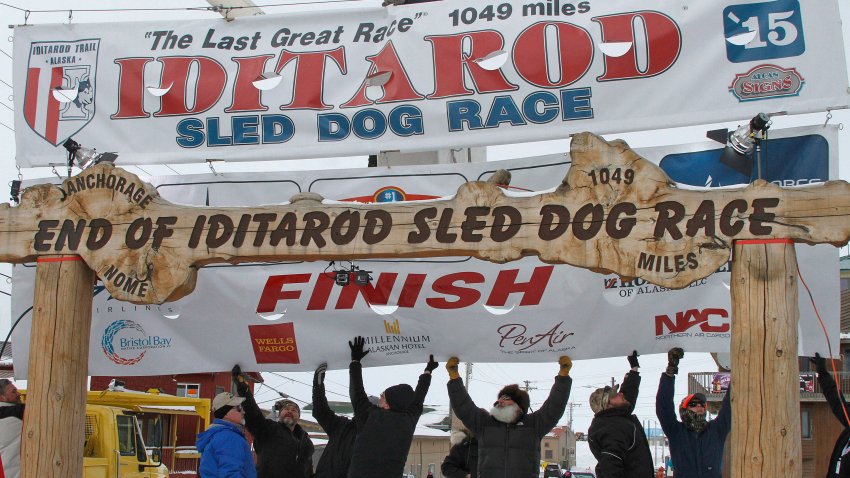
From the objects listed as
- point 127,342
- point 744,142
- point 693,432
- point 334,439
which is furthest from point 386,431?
point 744,142

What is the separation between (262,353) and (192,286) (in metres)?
2.20

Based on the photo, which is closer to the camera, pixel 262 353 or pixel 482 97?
pixel 482 97

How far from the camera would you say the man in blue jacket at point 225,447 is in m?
6.05

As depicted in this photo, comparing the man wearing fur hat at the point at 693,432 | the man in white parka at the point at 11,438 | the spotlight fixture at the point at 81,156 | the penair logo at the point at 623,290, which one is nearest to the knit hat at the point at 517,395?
the man wearing fur hat at the point at 693,432

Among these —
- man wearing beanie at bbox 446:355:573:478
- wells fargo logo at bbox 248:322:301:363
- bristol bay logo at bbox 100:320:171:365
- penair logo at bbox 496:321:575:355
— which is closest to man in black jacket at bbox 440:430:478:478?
penair logo at bbox 496:321:575:355

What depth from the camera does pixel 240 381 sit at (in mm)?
7059

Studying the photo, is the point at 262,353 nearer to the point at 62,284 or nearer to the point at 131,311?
the point at 131,311

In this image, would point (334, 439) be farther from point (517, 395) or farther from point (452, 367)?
point (517, 395)

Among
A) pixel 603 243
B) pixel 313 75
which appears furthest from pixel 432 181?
Answer: pixel 603 243

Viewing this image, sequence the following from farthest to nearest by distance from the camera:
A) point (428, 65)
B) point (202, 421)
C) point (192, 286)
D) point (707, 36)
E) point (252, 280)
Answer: point (202, 421)
point (252, 280)
point (428, 65)
point (707, 36)
point (192, 286)

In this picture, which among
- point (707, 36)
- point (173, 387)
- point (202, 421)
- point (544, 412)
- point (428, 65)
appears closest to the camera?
point (544, 412)

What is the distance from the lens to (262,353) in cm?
766

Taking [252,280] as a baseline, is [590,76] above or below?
above

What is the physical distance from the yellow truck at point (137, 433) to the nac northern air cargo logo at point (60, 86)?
3352mm
